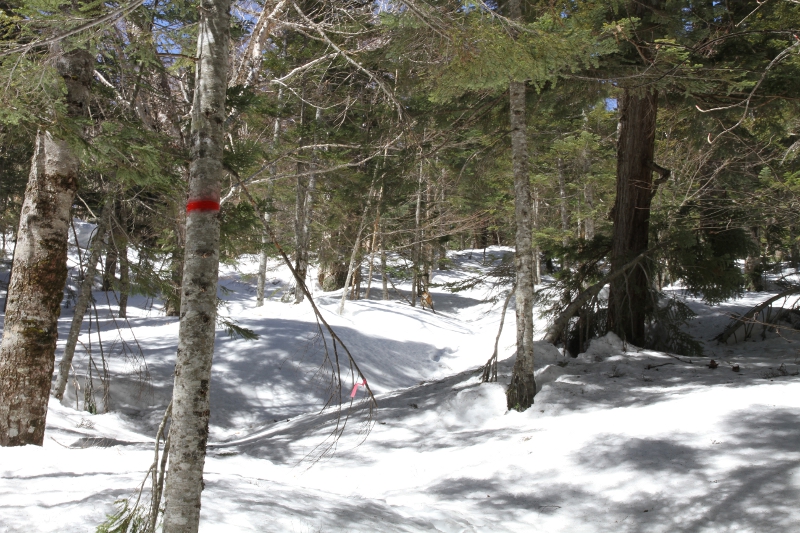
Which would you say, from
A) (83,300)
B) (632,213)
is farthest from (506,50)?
(83,300)

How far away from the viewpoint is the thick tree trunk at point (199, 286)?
8.03 ft

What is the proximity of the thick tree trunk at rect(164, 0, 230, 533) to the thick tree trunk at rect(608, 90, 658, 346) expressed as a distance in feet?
23.5

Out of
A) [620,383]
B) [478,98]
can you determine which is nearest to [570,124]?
[478,98]

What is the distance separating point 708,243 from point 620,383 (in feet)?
11.0

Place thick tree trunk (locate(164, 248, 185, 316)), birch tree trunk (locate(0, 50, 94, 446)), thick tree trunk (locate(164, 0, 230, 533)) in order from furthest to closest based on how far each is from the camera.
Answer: thick tree trunk (locate(164, 248, 185, 316)) < birch tree trunk (locate(0, 50, 94, 446)) < thick tree trunk (locate(164, 0, 230, 533))

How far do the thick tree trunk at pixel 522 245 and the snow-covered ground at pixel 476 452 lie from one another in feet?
1.74

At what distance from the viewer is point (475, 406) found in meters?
6.81

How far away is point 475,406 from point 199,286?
197 inches

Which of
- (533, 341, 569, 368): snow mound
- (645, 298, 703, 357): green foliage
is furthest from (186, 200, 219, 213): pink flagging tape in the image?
(645, 298, 703, 357): green foliage

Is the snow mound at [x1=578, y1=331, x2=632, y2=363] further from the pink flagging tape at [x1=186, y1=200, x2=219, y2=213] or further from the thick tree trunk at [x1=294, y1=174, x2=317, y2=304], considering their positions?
the thick tree trunk at [x1=294, y1=174, x2=317, y2=304]

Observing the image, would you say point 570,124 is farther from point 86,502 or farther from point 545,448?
point 86,502

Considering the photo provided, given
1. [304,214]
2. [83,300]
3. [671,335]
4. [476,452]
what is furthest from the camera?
[304,214]

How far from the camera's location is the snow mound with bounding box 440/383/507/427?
262 inches

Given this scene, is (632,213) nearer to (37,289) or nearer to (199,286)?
(199,286)
